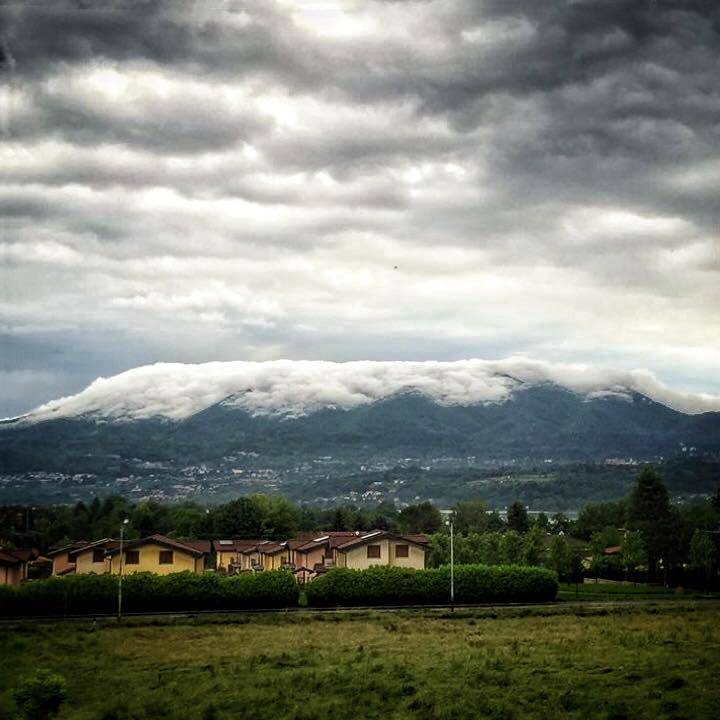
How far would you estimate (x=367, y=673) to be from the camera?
3114cm

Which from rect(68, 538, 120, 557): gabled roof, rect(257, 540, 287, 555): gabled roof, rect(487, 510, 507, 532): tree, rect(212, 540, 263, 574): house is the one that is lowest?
rect(487, 510, 507, 532): tree

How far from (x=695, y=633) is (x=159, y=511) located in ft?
400

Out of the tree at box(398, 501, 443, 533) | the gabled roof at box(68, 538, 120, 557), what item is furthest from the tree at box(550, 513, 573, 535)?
the gabled roof at box(68, 538, 120, 557)

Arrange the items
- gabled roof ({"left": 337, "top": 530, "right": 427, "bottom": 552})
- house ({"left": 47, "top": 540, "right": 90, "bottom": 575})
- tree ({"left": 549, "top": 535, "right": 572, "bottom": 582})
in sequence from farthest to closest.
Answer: tree ({"left": 549, "top": 535, "right": 572, "bottom": 582}) → house ({"left": 47, "top": 540, "right": 90, "bottom": 575}) → gabled roof ({"left": 337, "top": 530, "right": 427, "bottom": 552})

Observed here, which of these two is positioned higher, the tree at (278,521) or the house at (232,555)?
the tree at (278,521)

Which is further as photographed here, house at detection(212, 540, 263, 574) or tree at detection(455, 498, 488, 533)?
tree at detection(455, 498, 488, 533)

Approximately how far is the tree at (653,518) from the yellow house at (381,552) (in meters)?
25.0

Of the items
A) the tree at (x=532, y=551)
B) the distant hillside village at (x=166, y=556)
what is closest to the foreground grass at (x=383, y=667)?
the distant hillside village at (x=166, y=556)

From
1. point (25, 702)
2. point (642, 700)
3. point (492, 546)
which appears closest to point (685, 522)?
point (492, 546)

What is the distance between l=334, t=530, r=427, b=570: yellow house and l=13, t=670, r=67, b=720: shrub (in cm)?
5634

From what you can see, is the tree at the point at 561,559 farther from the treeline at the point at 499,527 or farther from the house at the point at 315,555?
the house at the point at 315,555

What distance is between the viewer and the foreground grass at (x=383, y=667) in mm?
25797

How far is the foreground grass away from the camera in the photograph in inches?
1016

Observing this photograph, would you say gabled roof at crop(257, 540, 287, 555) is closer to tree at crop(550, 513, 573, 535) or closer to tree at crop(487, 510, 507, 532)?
tree at crop(487, 510, 507, 532)
